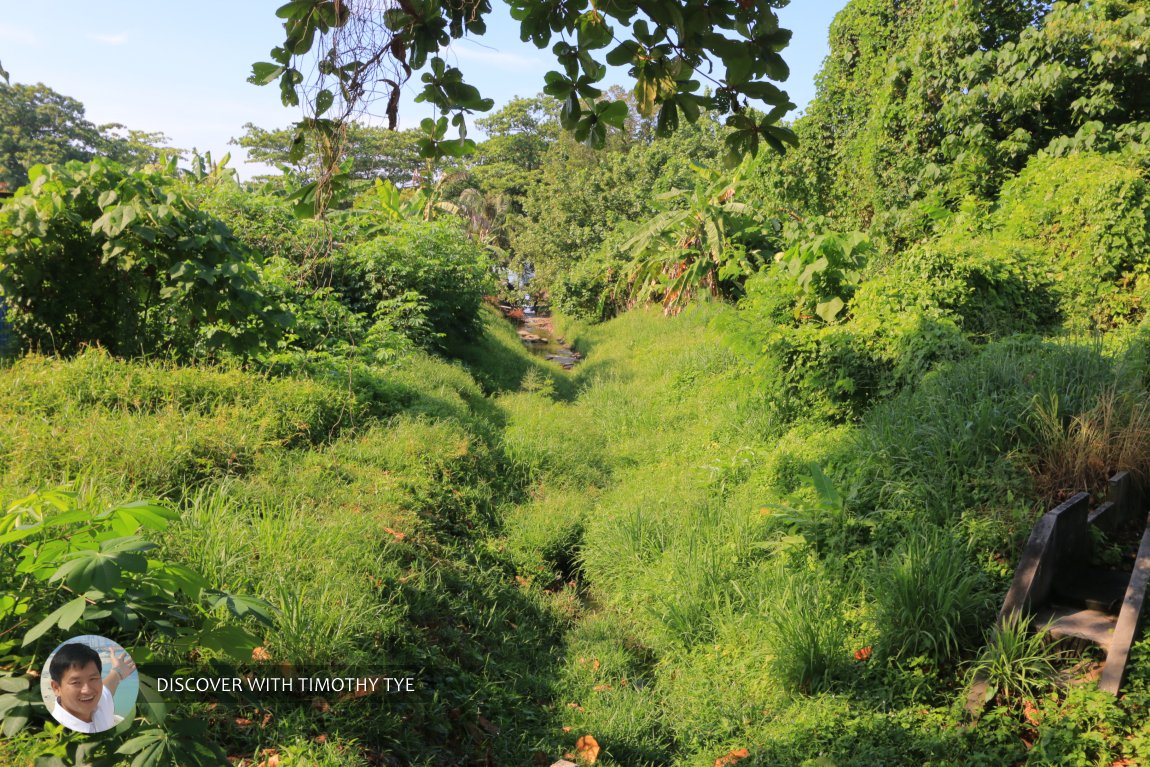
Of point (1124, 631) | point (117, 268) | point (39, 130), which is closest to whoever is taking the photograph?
point (1124, 631)

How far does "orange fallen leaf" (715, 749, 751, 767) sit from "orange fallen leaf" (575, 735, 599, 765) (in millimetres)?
601

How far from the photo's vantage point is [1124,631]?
3248 mm

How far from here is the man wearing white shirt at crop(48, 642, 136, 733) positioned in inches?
76.4

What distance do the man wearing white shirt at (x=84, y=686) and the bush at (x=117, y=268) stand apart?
4.84 meters

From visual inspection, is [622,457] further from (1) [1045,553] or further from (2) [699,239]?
(2) [699,239]

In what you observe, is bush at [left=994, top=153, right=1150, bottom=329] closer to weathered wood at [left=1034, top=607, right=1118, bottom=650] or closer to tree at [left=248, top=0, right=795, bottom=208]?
weathered wood at [left=1034, top=607, right=1118, bottom=650]

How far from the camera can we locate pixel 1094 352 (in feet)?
16.6

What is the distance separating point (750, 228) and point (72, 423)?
10883mm

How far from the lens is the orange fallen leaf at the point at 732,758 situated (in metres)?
3.54

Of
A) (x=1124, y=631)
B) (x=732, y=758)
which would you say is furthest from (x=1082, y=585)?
(x=732, y=758)

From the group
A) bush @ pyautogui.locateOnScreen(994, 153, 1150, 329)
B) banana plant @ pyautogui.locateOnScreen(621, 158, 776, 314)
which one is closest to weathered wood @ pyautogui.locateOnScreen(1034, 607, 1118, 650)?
bush @ pyautogui.locateOnScreen(994, 153, 1150, 329)

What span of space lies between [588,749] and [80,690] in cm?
244

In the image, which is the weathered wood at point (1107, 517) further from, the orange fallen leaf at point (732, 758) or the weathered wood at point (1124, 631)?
the orange fallen leaf at point (732, 758)

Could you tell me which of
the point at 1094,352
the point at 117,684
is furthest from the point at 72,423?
the point at 1094,352
